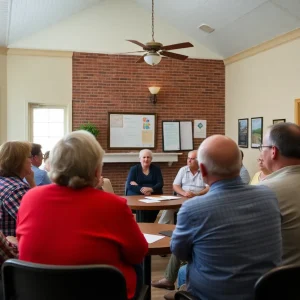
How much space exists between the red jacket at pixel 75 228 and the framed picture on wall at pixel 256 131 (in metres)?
5.65

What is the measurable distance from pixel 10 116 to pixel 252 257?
6243 mm

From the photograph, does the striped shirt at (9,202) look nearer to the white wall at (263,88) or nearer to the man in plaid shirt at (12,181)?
the man in plaid shirt at (12,181)

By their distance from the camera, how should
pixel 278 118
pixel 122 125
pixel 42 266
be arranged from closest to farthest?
pixel 42 266 < pixel 278 118 < pixel 122 125

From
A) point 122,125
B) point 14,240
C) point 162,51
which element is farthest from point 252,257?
point 122,125

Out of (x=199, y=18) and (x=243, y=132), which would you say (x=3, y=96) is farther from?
(x=243, y=132)

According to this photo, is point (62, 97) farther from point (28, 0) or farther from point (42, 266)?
point (42, 266)

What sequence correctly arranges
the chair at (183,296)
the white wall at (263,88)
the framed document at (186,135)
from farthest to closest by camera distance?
1. the framed document at (186,135)
2. the white wall at (263,88)
3. the chair at (183,296)

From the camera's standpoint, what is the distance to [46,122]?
7.38 m

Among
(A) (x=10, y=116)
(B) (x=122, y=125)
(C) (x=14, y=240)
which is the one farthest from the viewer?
(B) (x=122, y=125)

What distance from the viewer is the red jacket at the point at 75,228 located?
59.7 inches

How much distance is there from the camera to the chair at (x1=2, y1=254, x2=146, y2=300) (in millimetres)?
1407

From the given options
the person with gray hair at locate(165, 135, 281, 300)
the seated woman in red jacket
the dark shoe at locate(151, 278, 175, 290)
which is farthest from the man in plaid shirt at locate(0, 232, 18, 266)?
the dark shoe at locate(151, 278, 175, 290)

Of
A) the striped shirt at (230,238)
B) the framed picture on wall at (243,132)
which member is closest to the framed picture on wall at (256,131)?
the framed picture on wall at (243,132)

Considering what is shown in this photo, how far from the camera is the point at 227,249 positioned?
1.58 meters
